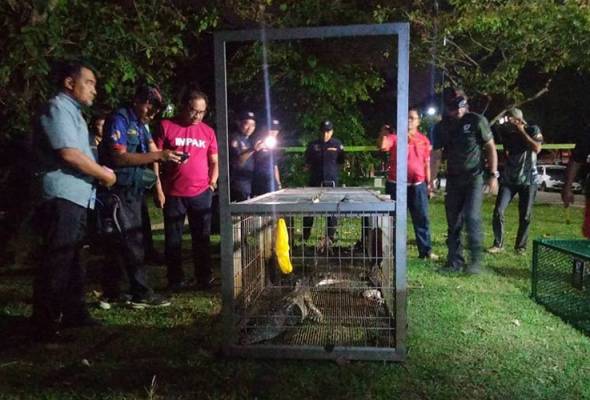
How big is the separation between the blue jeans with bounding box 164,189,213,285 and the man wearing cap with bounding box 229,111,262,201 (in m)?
1.10

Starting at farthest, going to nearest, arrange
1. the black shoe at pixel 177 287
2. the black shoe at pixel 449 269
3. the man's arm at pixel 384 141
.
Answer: the man's arm at pixel 384 141, the black shoe at pixel 449 269, the black shoe at pixel 177 287

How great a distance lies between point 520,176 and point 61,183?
586 centimetres

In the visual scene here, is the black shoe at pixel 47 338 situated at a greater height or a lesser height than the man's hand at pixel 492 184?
lesser

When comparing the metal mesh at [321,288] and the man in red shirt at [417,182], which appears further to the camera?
the man in red shirt at [417,182]

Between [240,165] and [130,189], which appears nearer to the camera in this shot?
[130,189]

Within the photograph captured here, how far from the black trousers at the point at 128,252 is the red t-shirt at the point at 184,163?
16.5 inches

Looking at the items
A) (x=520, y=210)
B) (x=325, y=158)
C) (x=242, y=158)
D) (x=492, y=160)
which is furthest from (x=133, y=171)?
(x=520, y=210)

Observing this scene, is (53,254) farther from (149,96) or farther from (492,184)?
(492,184)

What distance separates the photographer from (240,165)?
6.45 m

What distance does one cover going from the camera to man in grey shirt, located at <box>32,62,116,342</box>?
3607 millimetres

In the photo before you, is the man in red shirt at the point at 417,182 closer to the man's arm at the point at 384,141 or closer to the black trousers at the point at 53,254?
the man's arm at the point at 384,141

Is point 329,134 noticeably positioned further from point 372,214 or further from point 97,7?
point 372,214

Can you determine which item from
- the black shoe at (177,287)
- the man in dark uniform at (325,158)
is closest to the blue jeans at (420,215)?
the man in dark uniform at (325,158)

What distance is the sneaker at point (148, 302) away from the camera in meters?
4.67
